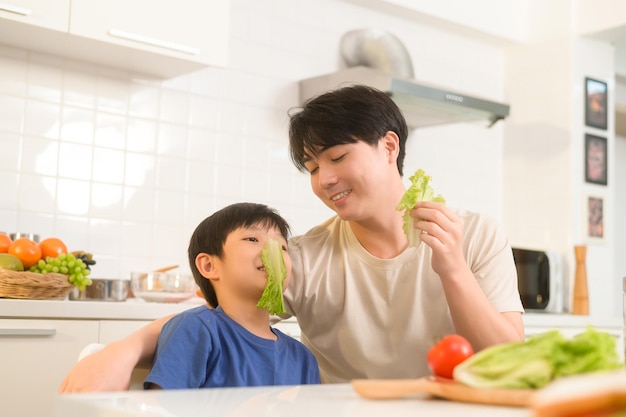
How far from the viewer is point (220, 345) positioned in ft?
5.46

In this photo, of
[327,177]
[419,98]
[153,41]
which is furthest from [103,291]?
[419,98]

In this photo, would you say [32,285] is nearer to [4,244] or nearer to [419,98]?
[4,244]

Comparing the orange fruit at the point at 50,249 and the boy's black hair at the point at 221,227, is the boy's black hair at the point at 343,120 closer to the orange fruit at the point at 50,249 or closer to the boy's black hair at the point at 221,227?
the boy's black hair at the point at 221,227

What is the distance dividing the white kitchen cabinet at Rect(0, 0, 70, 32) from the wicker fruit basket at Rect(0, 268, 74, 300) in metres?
0.88

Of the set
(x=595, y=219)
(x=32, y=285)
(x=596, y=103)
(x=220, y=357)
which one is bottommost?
(x=220, y=357)

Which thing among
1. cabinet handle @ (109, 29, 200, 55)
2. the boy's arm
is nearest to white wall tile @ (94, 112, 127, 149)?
cabinet handle @ (109, 29, 200, 55)

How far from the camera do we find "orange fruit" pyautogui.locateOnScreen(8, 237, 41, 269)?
8.32 ft

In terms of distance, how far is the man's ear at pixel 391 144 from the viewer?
1931mm

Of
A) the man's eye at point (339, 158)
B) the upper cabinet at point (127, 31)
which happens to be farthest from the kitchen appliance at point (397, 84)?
the man's eye at point (339, 158)

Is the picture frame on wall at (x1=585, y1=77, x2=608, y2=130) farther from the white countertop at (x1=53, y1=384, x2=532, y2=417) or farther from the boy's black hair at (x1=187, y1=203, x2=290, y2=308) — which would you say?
the white countertop at (x1=53, y1=384, x2=532, y2=417)

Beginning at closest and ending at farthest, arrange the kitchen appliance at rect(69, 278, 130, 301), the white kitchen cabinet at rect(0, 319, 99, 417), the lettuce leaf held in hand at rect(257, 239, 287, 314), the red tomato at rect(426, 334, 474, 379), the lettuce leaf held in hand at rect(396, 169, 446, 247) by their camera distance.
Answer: the red tomato at rect(426, 334, 474, 379) → the lettuce leaf held in hand at rect(396, 169, 446, 247) → the lettuce leaf held in hand at rect(257, 239, 287, 314) → the white kitchen cabinet at rect(0, 319, 99, 417) → the kitchen appliance at rect(69, 278, 130, 301)

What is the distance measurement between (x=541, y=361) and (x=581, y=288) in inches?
142

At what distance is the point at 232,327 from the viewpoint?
5.66 ft

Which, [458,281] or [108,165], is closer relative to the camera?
[458,281]
